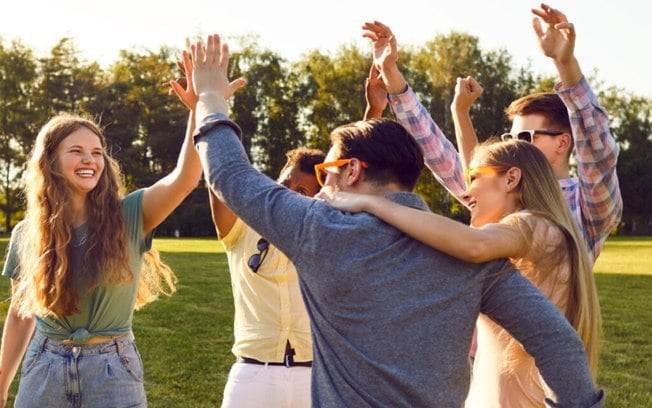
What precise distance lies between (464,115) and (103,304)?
6.96ft

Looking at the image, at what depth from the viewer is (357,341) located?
2.34m

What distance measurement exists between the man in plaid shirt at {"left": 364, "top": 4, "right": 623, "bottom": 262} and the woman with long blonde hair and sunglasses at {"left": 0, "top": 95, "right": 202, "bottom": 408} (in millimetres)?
1036

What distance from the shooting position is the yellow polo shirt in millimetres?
3881

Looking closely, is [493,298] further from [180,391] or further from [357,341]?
[180,391]

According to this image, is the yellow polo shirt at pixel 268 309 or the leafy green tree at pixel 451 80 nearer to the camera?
the yellow polo shirt at pixel 268 309

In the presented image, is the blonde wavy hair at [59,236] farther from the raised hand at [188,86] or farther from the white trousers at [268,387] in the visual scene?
the raised hand at [188,86]

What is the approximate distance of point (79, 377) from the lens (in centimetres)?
365

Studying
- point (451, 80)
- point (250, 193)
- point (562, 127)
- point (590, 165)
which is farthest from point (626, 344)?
point (451, 80)

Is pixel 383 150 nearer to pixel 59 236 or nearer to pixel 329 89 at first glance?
pixel 59 236

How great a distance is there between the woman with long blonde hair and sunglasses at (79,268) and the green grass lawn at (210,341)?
2109mm

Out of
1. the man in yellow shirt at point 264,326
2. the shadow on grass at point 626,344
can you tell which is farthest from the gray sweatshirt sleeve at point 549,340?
the shadow on grass at point 626,344

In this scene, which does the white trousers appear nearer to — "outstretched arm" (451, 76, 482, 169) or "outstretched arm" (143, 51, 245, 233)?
"outstretched arm" (143, 51, 245, 233)

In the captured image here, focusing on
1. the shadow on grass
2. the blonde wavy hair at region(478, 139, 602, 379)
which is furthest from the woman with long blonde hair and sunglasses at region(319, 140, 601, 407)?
the shadow on grass

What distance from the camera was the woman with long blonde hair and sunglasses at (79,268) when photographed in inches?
144
